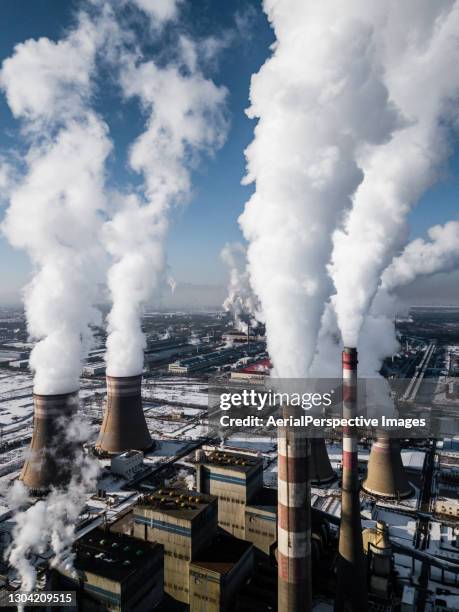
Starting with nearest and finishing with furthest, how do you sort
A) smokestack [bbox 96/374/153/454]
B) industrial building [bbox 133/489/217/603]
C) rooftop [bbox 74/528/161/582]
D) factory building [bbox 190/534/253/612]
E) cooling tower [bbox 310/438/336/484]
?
rooftop [bbox 74/528/161/582], factory building [bbox 190/534/253/612], industrial building [bbox 133/489/217/603], cooling tower [bbox 310/438/336/484], smokestack [bbox 96/374/153/454]

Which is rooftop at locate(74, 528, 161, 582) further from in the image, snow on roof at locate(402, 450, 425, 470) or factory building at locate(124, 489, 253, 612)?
snow on roof at locate(402, 450, 425, 470)

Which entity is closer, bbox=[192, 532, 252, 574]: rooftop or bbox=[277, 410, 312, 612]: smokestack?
bbox=[277, 410, 312, 612]: smokestack

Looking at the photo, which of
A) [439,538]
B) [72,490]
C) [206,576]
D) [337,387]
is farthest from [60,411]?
[337,387]

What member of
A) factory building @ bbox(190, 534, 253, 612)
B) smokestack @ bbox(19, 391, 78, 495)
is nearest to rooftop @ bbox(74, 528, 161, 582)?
factory building @ bbox(190, 534, 253, 612)

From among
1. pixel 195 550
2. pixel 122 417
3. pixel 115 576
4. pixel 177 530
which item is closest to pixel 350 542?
pixel 195 550

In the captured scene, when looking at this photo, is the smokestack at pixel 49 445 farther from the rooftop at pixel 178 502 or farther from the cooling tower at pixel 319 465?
the cooling tower at pixel 319 465

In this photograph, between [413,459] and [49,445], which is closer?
[49,445]

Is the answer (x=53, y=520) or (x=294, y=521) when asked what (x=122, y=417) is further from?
(x=294, y=521)
